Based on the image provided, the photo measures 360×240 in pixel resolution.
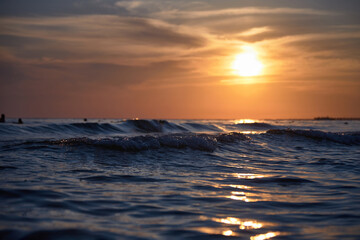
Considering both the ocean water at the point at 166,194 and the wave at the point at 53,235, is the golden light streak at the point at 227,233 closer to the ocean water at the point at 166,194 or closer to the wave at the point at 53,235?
the ocean water at the point at 166,194

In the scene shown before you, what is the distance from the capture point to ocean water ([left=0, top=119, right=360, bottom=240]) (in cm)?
339

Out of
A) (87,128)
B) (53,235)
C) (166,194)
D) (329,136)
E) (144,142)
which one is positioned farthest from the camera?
(87,128)

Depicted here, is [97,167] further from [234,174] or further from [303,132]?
[303,132]

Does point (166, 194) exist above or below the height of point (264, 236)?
above

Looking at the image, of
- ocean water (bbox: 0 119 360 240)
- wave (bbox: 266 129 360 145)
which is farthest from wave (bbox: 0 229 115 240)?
wave (bbox: 266 129 360 145)

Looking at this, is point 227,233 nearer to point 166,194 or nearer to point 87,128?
point 166,194

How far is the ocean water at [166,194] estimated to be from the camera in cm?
339

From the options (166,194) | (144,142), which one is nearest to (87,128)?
(144,142)

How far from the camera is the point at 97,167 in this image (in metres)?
7.04

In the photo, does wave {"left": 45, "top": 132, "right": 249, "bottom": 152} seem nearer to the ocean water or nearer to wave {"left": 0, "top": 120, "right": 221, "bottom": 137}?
the ocean water

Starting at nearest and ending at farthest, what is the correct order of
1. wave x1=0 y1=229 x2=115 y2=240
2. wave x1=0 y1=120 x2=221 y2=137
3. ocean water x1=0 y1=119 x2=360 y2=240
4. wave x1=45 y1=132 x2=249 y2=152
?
wave x1=0 y1=229 x2=115 y2=240
ocean water x1=0 y1=119 x2=360 y2=240
wave x1=45 y1=132 x2=249 y2=152
wave x1=0 y1=120 x2=221 y2=137

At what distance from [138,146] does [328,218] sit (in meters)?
6.71

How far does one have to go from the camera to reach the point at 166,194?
4.93 metres

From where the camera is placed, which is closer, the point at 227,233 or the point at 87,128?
the point at 227,233
